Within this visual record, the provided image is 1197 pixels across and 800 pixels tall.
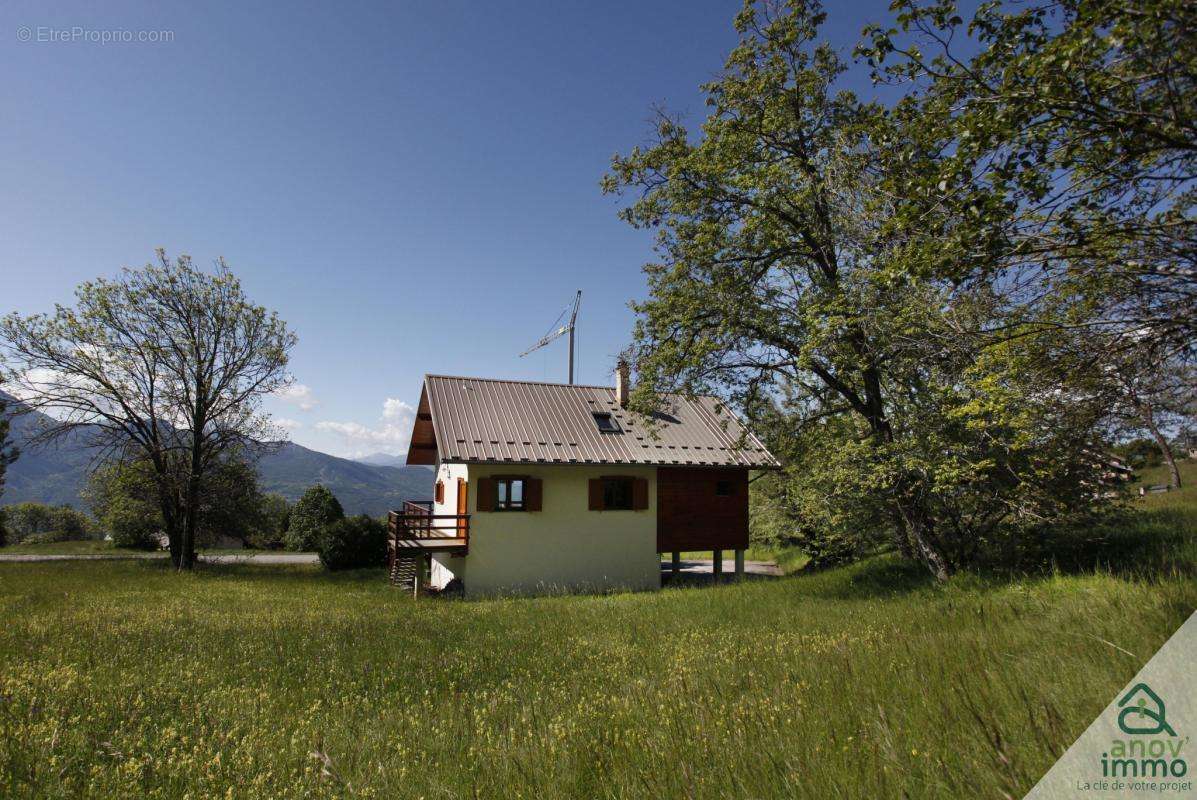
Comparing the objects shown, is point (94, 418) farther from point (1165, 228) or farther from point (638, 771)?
point (1165, 228)

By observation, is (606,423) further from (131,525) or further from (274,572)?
(131,525)

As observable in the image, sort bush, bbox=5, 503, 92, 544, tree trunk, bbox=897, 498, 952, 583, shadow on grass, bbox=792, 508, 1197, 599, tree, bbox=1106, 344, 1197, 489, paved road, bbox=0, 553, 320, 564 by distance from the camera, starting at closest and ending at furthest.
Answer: tree, bbox=1106, 344, 1197, 489, shadow on grass, bbox=792, 508, 1197, 599, tree trunk, bbox=897, 498, 952, 583, paved road, bbox=0, 553, 320, 564, bush, bbox=5, 503, 92, 544

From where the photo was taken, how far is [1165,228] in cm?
430

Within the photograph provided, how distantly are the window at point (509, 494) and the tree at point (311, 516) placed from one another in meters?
15.9

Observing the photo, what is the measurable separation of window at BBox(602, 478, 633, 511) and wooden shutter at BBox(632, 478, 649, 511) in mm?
180

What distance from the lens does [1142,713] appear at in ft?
10.3

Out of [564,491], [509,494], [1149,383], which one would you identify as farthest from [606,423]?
[1149,383]

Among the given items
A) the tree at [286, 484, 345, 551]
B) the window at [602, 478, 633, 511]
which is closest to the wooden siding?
the window at [602, 478, 633, 511]

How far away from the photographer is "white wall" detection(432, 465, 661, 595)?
18.6m

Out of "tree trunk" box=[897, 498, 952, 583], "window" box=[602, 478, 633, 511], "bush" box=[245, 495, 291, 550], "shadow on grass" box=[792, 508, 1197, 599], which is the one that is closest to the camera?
"shadow on grass" box=[792, 508, 1197, 599]

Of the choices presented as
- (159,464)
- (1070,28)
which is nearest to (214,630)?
(1070,28)

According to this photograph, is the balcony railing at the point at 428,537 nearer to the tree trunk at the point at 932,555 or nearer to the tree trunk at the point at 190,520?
the tree trunk at the point at 190,520

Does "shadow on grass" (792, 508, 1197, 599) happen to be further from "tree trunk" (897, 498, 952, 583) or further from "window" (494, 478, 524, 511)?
"window" (494, 478, 524, 511)

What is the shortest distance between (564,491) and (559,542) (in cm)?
174
